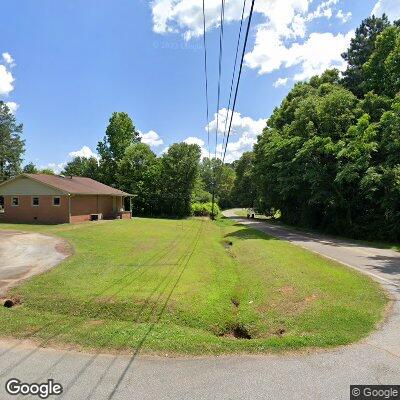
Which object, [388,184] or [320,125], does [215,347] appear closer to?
[388,184]

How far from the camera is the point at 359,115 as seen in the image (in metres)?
28.9

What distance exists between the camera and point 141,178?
52125 mm

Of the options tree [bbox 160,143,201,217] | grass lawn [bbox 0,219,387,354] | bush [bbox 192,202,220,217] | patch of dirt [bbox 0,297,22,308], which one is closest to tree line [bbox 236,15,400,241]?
grass lawn [bbox 0,219,387,354]

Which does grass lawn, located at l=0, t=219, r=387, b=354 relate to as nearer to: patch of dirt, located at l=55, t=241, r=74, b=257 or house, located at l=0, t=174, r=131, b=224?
patch of dirt, located at l=55, t=241, r=74, b=257

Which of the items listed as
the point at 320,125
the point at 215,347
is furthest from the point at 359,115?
the point at 215,347

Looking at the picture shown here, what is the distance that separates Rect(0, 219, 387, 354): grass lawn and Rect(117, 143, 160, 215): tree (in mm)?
35850

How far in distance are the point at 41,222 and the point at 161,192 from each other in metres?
21.1

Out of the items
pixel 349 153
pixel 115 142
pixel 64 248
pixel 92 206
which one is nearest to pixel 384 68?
pixel 349 153

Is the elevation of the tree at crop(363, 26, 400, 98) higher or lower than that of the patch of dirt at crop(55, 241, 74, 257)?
higher

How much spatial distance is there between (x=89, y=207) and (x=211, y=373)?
31500 mm

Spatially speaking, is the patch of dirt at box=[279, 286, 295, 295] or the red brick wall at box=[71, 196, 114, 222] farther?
the red brick wall at box=[71, 196, 114, 222]

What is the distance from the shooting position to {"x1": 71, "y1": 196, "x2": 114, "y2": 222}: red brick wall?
3312cm

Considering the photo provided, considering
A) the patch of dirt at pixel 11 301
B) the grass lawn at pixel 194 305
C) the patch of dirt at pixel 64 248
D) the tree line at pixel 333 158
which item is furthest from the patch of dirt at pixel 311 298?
the tree line at pixel 333 158

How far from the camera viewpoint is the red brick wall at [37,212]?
3228cm
